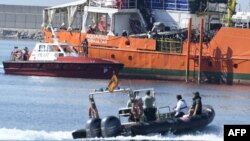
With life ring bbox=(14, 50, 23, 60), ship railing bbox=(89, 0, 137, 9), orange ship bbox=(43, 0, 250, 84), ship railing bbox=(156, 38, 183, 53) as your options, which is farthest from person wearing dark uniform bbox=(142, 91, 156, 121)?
ship railing bbox=(89, 0, 137, 9)

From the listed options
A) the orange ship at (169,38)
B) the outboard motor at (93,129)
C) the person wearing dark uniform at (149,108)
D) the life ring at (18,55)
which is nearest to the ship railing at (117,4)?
the orange ship at (169,38)

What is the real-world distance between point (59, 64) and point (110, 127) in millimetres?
29103

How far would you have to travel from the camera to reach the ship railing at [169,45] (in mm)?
72312

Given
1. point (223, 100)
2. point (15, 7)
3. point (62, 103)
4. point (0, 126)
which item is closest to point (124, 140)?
point (0, 126)

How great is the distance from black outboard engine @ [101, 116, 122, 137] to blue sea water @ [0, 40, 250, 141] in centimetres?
41

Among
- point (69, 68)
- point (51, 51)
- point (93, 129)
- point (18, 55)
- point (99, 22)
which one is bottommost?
point (93, 129)

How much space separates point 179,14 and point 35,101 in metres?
19.6

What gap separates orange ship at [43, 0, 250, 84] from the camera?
71.3 m

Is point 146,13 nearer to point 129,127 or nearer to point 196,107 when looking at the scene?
point 196,107

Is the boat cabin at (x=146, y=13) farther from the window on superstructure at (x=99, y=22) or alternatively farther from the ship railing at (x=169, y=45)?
the ship railing at (x=169, y=45)

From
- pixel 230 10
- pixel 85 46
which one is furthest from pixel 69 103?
pixel 230 10

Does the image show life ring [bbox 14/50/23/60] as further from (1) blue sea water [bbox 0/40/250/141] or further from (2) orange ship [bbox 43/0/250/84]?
(2) orange ship [bbox 43/0/250/84]

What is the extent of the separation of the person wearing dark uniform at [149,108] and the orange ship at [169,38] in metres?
25.3

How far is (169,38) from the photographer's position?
73.6 meters
